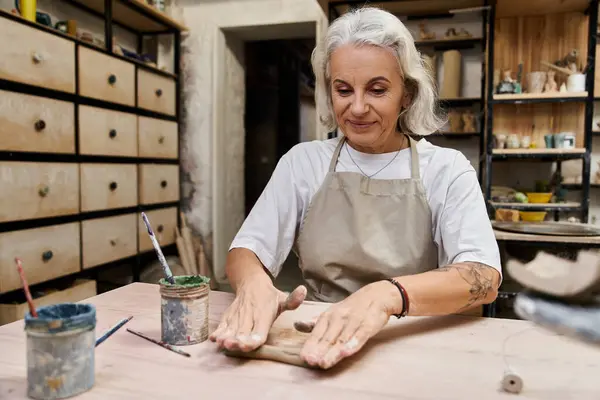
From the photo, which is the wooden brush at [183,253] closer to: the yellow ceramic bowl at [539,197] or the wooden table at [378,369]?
the yellow ceramic bowl at [539,197]

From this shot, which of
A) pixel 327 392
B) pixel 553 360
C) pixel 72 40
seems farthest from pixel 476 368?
pixel 72 40

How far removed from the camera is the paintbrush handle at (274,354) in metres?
0.85

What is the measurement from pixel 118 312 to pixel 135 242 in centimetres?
281

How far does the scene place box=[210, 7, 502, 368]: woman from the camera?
1.40 m

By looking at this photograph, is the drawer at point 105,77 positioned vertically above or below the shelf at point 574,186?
above

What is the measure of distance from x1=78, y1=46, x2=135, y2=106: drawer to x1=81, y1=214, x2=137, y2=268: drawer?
0.90 meters

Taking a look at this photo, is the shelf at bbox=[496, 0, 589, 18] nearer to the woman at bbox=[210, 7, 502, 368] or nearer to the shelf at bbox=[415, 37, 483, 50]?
the shelf at bbox=[415, 37, 483, 50]

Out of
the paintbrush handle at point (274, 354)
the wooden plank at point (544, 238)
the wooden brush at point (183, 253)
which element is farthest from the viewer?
the wooden brush at point (183, 253)

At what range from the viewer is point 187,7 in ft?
15.8

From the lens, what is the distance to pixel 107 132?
3428mm

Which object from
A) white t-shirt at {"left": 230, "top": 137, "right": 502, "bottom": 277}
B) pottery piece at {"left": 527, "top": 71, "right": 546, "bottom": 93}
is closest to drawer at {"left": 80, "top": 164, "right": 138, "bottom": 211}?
white t-shirt at {"left": 230, "top": 137, "right": 502, "bottom": 277}

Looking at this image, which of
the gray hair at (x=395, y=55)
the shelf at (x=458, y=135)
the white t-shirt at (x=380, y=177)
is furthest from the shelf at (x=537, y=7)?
the white t-shirt at (x=380, y=177)

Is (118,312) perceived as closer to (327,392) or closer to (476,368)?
(327,392)

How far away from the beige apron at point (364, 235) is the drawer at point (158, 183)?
2.74 meters
